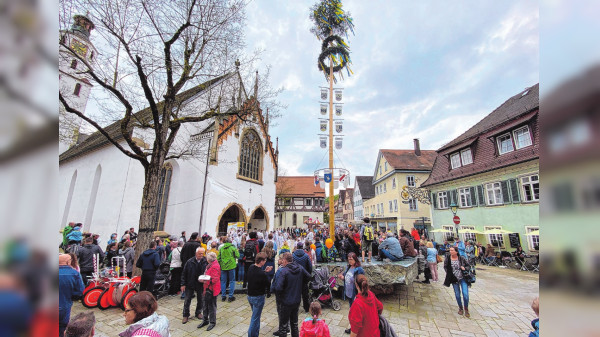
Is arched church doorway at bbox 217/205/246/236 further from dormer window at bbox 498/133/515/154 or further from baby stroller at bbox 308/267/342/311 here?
dormer window at bbox 498/133/515/154

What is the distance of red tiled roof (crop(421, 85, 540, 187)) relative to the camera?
12.0 m

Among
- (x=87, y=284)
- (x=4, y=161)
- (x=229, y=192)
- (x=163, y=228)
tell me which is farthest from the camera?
(x=229, y=192)

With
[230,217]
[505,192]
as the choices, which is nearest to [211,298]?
[230,217]

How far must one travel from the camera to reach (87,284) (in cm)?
654

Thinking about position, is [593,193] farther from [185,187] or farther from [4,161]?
[185,187]

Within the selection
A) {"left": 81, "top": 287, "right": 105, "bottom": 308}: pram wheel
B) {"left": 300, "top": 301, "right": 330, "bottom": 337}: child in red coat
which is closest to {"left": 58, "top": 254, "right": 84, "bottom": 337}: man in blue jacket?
{"left": 81, "top": 287, "right": 105, "bottom": 308}: pram wheel

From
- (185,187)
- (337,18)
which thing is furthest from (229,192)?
(337,18)

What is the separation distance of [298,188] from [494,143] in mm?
28760

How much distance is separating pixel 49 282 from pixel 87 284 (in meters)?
8.53

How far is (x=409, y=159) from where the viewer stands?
2723cm

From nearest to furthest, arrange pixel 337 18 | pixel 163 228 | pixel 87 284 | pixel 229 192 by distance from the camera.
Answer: pixel 87 284 < pixel 337 18 < pixel 163 228 < pixel 229 192

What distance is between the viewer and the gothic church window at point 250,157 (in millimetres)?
18422

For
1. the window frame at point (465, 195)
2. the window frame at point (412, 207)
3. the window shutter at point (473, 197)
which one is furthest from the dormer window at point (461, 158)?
the window frame at point (412, 207)

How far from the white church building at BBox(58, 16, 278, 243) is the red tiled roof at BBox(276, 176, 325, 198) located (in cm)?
1832
